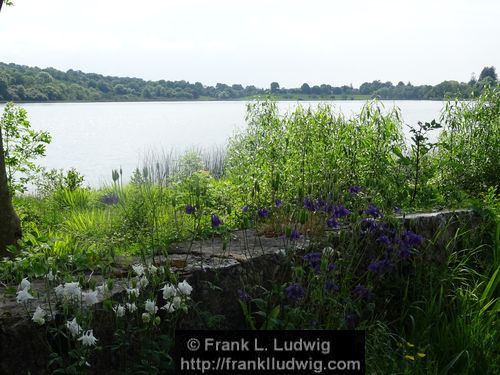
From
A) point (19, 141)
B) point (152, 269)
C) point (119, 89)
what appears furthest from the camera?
point (119, 89)

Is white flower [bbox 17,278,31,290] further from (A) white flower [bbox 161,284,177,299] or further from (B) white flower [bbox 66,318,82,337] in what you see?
(A) white flower [bbox 161,284,177,299]

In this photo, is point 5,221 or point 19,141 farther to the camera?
point 19,141

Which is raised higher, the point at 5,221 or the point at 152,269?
the point at 152,269

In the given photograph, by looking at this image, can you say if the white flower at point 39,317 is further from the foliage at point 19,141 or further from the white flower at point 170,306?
the foliage at point 19,141

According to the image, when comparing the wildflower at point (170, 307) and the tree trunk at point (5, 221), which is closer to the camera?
the wildflower at point (170, 307)

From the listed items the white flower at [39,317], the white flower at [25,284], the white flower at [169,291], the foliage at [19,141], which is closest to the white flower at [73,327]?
the white flower at [39,317]

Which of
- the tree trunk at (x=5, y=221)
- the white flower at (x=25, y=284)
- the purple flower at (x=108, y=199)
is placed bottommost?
the purple flower at (x=108, y=199)

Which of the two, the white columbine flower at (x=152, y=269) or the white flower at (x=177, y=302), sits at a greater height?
the white columbine flower at (x=152, y=269)

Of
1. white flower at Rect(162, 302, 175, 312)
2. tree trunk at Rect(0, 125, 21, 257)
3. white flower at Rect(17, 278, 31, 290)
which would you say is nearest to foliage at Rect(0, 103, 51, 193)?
tree trunk at Rect(0, 125, 21, 257)

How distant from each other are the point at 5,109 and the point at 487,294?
578 cm

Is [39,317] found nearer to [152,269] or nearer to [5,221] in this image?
[152,269]

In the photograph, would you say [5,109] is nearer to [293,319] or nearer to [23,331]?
[23,331]

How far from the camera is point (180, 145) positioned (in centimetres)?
1138

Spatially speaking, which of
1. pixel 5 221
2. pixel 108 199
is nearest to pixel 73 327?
pixel 5 221
